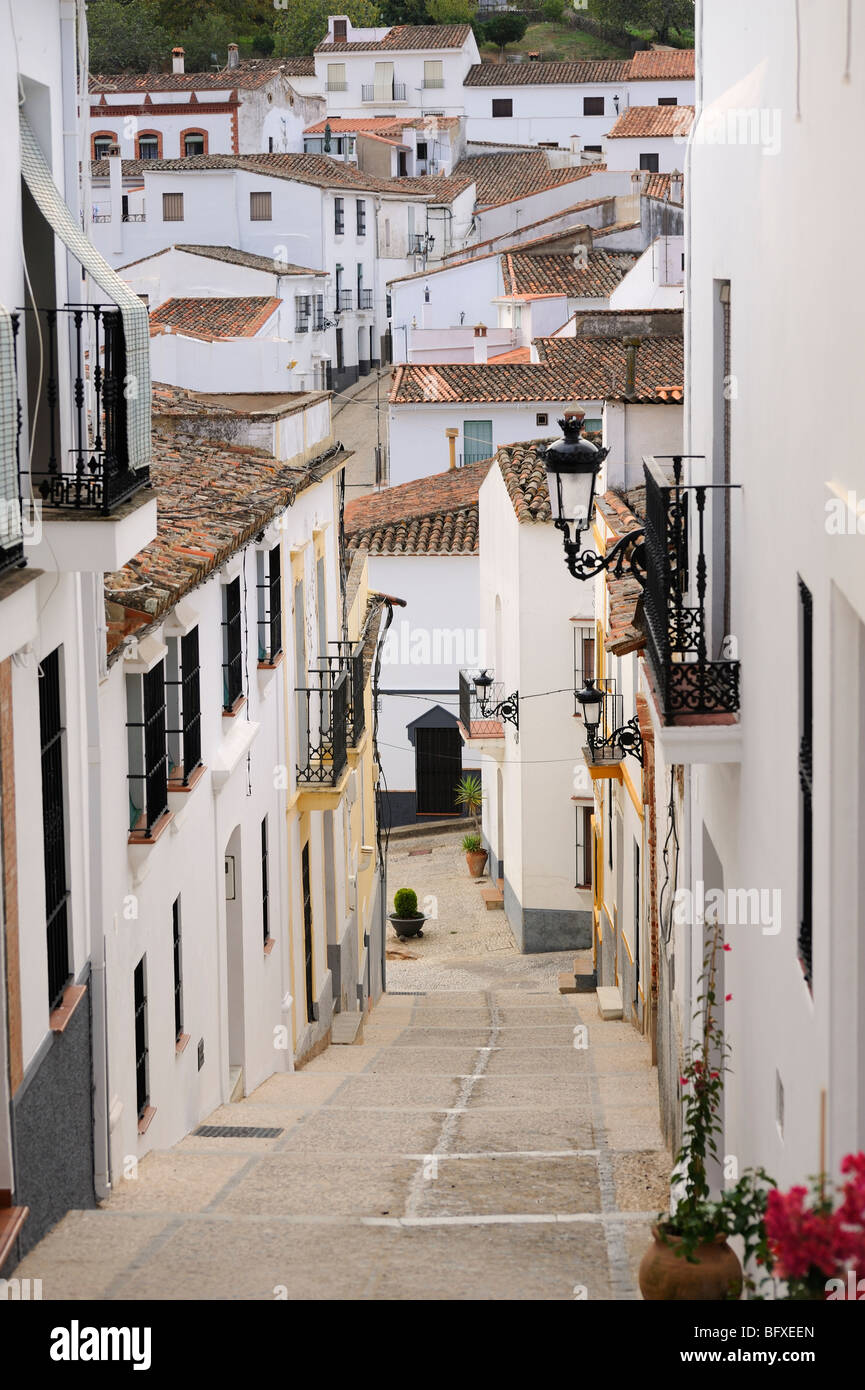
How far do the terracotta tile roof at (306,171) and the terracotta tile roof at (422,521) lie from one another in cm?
2328

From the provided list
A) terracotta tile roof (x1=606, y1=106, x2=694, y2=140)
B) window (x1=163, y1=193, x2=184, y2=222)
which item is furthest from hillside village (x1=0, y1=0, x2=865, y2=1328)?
terracotta tile roof (x1=606, y1=106, x2=694, y2=140)

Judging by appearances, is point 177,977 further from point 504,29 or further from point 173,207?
point 504,29

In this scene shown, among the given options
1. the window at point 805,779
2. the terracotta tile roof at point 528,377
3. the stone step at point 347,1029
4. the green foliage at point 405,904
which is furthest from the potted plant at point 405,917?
the window at point 805,779

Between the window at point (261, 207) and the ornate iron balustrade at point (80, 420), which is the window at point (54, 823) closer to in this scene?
the ornate iron balustrade at point (80, 420)

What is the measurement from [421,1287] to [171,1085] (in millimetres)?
4445

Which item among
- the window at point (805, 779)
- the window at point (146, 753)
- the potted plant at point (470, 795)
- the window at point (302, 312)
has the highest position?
the window at point (302, 312)

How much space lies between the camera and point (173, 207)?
181 ft

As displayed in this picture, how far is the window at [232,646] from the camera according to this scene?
43.7 feet

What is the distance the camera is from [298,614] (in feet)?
56.2

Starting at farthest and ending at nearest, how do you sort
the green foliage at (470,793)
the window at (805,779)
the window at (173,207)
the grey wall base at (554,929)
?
the window at (173,207) → the green foliage at (470,793) → the grey wall base at (554,929) → the window at (805,779)

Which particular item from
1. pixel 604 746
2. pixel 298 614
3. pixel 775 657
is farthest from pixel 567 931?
pixel 775 657

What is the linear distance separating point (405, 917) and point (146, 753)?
16.6 m

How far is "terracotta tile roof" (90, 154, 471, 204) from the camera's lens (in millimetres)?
54469
